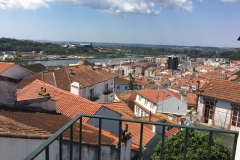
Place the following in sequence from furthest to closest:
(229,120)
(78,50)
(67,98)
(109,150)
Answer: (78,50)
(229,120)
(67,98)
(109,150)

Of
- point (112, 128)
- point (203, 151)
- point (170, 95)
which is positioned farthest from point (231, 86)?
point (170, 95)

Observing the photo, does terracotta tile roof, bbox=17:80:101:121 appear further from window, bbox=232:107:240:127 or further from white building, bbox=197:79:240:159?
window, bbox=232:107:240:127

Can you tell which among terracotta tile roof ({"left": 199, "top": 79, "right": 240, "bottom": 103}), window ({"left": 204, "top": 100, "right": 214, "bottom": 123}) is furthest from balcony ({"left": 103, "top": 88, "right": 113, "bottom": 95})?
window ({"left": 204, "top": 100, "right": 214, "bottom": 123})

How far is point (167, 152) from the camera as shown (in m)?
10.8

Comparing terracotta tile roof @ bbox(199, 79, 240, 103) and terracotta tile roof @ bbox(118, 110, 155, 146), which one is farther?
terracotta tile roof @ bbox(199, 79, 240, 103)

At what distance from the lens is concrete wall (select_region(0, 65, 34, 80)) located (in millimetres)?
21805

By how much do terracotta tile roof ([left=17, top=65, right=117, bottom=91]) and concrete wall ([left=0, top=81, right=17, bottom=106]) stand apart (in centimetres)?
998

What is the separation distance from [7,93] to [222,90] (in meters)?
12.2

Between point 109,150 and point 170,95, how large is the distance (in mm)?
22625

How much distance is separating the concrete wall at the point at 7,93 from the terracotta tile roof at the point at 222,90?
36.2 feet

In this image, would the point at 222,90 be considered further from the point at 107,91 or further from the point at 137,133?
the point at 107,91

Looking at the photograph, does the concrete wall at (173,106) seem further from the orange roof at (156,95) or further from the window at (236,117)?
the window at (236,117)

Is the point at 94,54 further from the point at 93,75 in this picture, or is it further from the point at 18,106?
the point at 18,106

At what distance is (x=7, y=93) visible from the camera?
362 inches
